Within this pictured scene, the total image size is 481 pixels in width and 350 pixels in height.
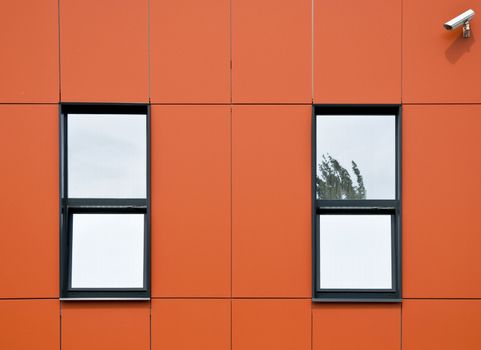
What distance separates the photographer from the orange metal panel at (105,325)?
352 centimetres

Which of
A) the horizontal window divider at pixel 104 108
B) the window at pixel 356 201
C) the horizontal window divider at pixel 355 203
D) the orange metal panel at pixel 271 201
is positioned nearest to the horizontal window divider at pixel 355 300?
the window at pixel 356 201

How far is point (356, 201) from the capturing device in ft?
11.9

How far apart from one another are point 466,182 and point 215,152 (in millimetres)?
2313

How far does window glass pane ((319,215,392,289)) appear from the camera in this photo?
3619 mm

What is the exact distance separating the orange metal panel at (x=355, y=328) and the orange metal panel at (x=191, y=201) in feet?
3.02
